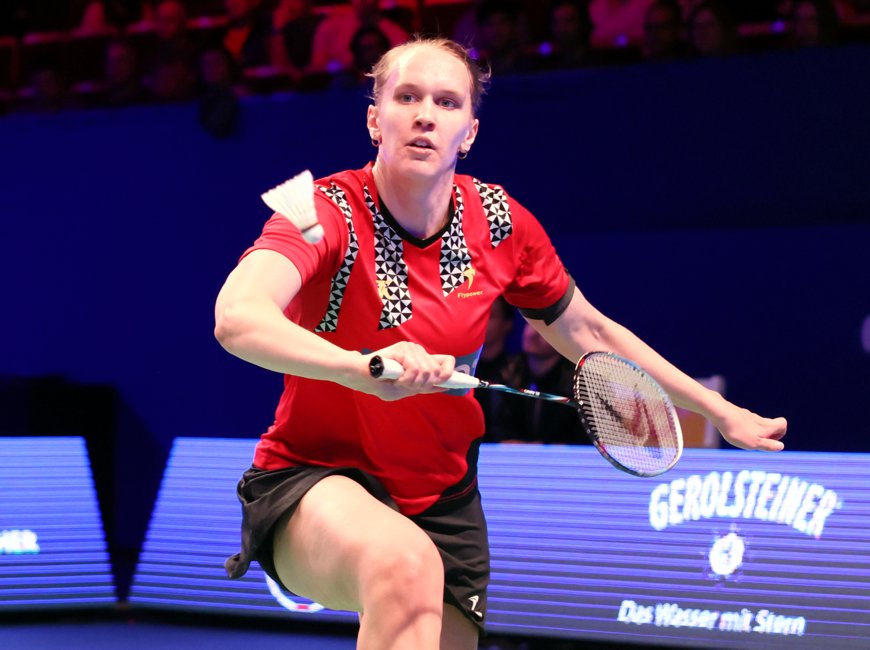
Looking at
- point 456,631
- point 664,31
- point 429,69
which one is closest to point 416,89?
point 429,69

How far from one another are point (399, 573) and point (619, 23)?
5206mm

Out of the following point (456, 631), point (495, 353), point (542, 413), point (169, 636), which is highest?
point (456, 631)

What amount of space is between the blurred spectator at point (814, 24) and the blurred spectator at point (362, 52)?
2.27 metres

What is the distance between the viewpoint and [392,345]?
2.55 meters

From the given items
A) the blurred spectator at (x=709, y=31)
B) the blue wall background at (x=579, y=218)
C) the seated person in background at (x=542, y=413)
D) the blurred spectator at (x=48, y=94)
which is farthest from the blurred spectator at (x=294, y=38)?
the seated person in background at (x=542, y=413)

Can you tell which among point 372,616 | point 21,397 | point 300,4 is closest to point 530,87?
point 300,4

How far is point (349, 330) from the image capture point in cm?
283

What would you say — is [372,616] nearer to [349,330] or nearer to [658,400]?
[349,330]

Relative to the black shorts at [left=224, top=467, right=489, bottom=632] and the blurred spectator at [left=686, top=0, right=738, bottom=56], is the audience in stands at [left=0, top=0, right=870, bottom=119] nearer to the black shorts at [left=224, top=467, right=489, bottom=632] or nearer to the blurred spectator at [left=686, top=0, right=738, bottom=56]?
the blurred spectator at [left=686, top=0, right=738, bottom=56]

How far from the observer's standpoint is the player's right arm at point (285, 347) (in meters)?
2.30

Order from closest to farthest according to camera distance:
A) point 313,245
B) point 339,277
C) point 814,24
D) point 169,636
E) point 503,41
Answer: point 313,245, point 339,277, point 169,636, point 814,24, point 503,41

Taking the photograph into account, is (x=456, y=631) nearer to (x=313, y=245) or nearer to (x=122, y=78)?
(x=313, y=245)

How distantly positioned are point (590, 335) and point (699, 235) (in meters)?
3.24

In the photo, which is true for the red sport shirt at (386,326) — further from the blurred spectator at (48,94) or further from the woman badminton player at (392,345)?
the blurred spectator at (48,94)
